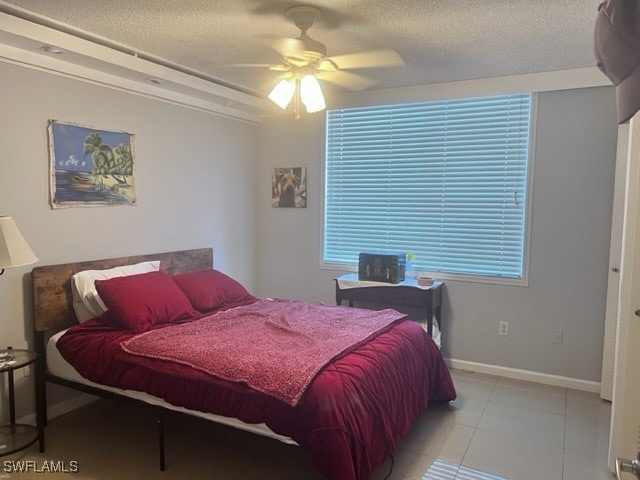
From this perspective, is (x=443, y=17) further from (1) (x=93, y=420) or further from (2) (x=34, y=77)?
(1) (x=93, y=420)

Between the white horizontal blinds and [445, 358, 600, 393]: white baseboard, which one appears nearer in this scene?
[445, 358, 600, 393]: white baseboard

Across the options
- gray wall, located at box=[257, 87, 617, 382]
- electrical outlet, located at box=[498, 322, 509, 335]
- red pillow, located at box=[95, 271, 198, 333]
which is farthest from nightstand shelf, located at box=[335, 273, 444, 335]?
red pillow, located at box=[95, 271, 198, 333]

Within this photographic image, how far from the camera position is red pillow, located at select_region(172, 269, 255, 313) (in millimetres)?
3505

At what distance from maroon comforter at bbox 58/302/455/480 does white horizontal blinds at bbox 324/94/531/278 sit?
1.30 meters

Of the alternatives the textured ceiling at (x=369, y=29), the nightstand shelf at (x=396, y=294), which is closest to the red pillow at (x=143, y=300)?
the nightstand shelf at (x=396, y=294)

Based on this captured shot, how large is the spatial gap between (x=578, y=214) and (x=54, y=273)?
3.77 meters

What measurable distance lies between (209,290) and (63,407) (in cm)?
124

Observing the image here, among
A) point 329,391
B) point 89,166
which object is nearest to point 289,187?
point 89,166

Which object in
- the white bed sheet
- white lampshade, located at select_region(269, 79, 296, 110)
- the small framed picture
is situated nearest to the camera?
the white bed sheet

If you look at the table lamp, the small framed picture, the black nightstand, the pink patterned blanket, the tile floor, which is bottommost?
the tile floor

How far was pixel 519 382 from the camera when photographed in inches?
151

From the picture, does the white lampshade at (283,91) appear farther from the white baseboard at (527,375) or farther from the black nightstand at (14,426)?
the white baseboard at (527,375)

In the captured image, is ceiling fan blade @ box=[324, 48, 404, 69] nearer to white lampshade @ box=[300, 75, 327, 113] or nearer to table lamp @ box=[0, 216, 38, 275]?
white lampshade @ box=[300, 75, 327, 113]

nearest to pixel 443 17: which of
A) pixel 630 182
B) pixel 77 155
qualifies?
pixel 630 182
